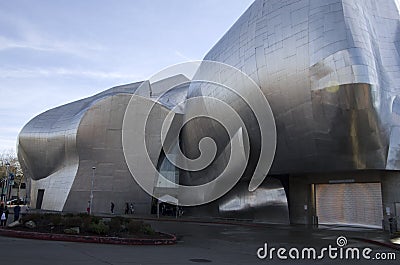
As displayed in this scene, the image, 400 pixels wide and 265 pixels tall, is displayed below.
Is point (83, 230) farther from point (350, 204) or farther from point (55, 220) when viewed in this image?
point (350, 204)

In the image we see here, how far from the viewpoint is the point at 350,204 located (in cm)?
2662

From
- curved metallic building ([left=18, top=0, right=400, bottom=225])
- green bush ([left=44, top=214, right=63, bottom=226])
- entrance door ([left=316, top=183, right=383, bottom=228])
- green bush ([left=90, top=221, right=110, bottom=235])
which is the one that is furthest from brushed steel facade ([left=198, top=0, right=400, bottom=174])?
green bush ([left=44, top=214, right=63, bottom=226])

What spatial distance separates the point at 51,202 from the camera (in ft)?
117

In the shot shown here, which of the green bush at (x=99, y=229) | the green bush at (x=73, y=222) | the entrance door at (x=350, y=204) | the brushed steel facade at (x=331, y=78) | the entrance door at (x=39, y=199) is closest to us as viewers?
the green bush at (x=99, y=229)

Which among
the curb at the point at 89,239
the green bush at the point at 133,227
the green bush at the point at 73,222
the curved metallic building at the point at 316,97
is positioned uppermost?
the curved metallic building at the point at 316,97

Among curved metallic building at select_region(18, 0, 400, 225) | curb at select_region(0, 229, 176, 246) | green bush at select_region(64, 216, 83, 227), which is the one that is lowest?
curb at select_region(0, 229, 176, 246)

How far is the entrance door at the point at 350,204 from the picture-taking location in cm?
2466

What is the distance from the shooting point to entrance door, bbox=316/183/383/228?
24656 mm

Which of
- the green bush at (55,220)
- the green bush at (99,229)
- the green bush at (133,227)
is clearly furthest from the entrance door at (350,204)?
the green bush at (55,220)

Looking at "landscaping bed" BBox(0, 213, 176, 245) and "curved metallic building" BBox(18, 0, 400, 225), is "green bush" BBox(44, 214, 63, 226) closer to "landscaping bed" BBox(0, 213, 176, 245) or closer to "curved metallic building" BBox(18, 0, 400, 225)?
"landscaping bed" BBox(0, 213, 176, 245)

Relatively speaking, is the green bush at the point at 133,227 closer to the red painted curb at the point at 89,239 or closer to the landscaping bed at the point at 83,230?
the landscaping bed at the point at 83,230

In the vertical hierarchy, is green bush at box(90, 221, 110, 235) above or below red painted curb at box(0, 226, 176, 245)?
above

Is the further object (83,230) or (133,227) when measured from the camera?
(133,227)

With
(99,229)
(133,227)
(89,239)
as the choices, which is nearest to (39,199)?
(133,227)
